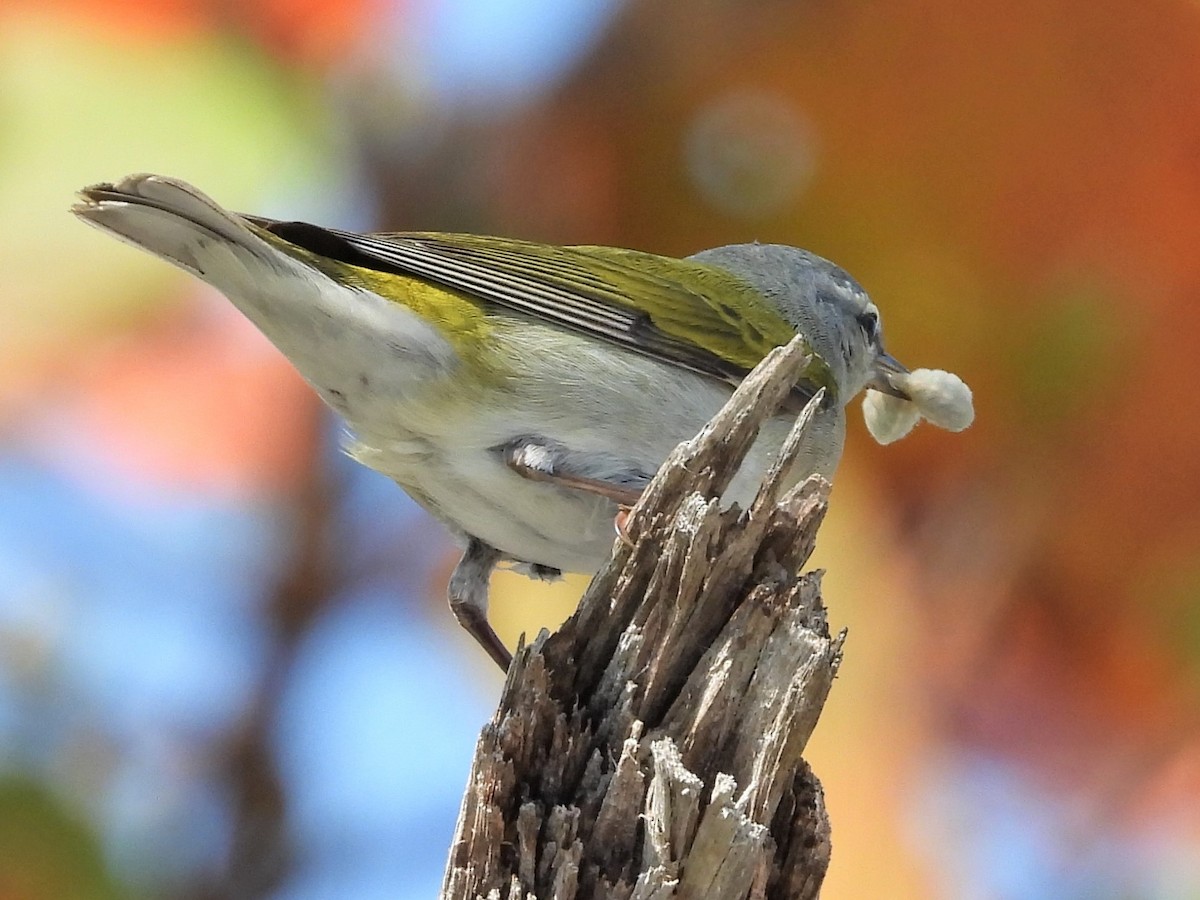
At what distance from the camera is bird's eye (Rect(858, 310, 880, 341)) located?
2752 millimetres

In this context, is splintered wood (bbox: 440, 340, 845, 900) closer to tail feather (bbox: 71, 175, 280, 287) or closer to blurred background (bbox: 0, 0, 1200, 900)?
tail feather (bbox: 71, 175, 280, 287)

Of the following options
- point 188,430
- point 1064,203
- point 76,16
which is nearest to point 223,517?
point 188,430

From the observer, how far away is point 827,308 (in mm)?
2721

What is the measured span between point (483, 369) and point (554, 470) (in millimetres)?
211

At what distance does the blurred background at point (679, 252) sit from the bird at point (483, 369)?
1.72 m

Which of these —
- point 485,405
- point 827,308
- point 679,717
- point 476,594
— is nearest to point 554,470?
point 485,405

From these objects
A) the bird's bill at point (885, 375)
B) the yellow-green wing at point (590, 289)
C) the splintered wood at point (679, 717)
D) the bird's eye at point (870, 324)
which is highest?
the bird's eye at point (870, 324)

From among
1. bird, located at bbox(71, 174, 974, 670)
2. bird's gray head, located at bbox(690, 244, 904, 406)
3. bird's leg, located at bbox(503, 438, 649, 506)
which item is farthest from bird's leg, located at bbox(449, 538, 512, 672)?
bird's gray head, located at bbox(690, 244, 904, 406)

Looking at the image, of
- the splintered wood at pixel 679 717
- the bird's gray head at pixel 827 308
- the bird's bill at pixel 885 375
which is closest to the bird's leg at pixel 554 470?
the splintered wood at pixel 679 717

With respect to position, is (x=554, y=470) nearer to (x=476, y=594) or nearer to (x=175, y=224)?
(x=476, y=594)

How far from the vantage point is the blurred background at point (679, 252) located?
3.69 m

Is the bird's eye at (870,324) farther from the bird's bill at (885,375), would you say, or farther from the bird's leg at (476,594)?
the bird's leg at (476,594)

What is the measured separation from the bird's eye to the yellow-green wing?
1.22 ft

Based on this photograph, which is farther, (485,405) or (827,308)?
(827,308)
